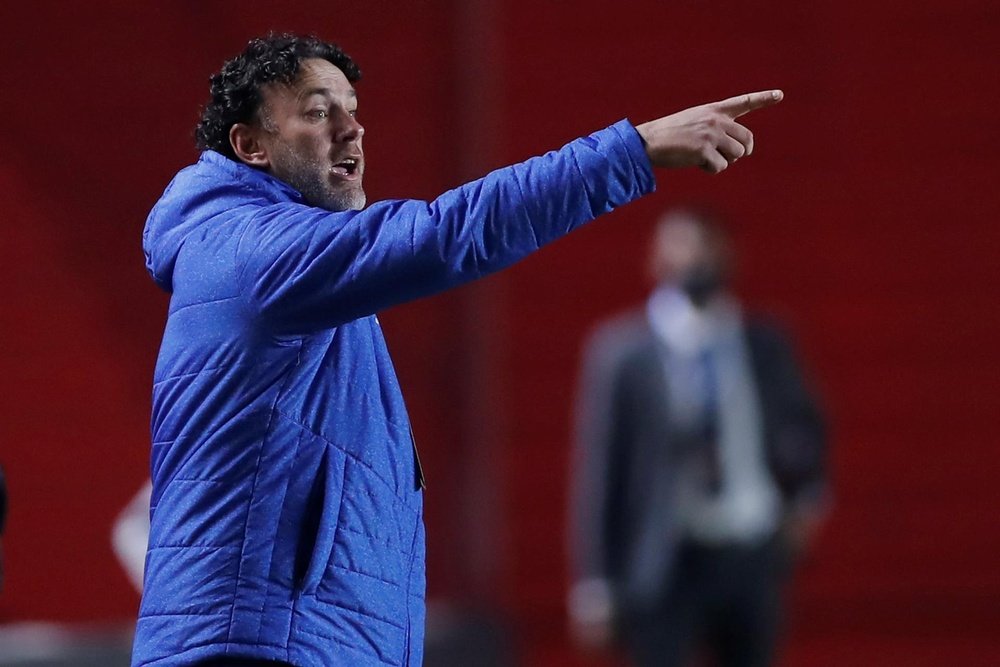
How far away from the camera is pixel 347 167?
9.80 ft

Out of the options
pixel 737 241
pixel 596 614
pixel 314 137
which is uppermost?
pixel 737 241

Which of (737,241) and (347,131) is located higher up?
(737,241)

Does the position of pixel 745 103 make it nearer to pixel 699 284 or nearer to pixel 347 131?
pixel 347 131

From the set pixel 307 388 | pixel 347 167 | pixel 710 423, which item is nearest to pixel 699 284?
pixel 710 423

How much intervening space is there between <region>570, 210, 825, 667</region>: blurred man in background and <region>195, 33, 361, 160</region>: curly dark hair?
2523mm

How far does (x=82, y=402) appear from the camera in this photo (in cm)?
664

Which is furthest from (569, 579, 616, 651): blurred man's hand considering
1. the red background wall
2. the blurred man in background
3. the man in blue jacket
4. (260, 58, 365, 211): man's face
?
(260, 58, 365, 211): man's face

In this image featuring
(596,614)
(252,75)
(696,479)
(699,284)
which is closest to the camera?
(252,75)

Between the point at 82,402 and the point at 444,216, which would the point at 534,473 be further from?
the point at 444,216

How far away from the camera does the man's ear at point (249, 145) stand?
2.99m

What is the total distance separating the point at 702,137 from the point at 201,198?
854mm

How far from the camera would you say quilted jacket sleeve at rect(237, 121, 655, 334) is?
8.45ft

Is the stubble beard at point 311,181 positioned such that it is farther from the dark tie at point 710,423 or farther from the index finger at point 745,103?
the dark tie at point 710,423

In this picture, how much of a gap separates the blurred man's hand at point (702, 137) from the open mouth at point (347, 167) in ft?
1.89
